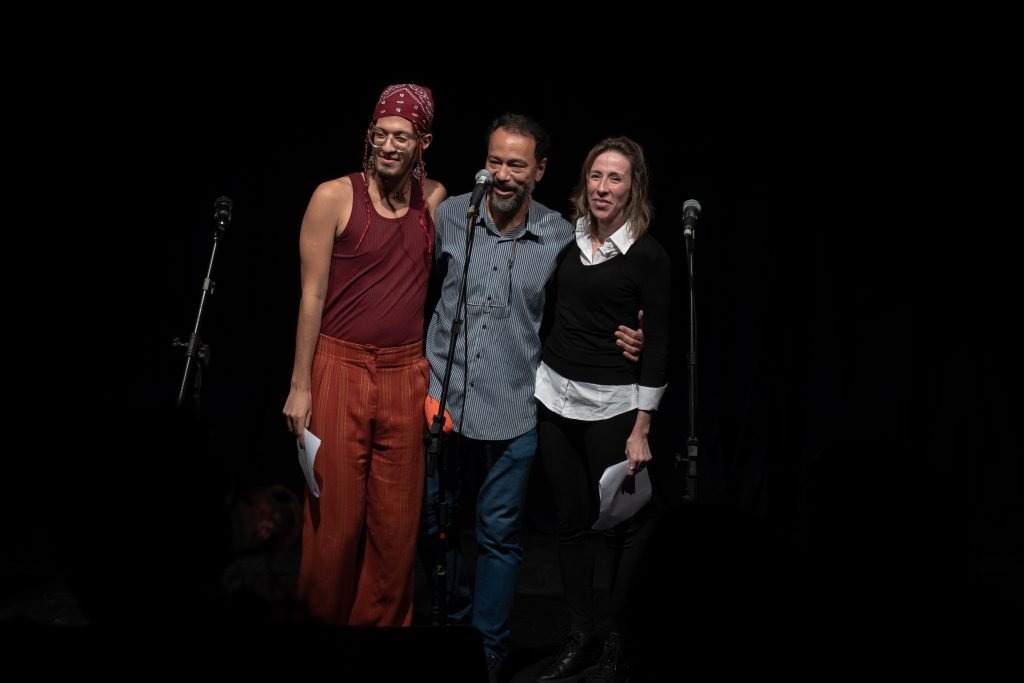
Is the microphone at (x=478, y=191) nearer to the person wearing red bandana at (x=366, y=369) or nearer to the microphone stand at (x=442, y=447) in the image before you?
the microphone stand at (x=442, y=447)

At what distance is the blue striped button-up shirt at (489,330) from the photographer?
296 centimetres

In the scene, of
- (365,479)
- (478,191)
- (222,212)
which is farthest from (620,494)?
(222,212)

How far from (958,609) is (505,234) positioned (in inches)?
78.5

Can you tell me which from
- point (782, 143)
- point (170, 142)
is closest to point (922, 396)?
point (782, 143)

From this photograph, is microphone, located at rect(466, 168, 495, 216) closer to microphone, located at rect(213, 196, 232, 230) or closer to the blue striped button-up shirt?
the blue striped button-up shirt

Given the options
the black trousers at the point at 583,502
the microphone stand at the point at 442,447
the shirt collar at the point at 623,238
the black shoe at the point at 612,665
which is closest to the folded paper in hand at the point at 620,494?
the black trousers at the point at 583,502

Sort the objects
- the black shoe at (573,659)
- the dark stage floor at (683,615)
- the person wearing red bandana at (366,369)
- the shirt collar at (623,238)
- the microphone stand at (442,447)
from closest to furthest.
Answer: the dark stage floor at (683,615), the microphone stand at (442,447), the person wearing red bandana at (366,369), the shirt collar at (623,238), the black shoe at (573,659)

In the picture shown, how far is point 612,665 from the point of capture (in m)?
3.02

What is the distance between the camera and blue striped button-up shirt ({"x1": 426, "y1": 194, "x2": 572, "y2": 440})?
116 inches

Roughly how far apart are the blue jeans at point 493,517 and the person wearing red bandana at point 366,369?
115mm

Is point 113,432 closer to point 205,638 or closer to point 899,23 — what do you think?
point 205,638

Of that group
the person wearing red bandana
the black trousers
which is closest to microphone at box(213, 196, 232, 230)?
the person wearing red bandana

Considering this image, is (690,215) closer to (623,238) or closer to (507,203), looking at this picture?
(623,238)

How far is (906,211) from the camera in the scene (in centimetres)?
470
